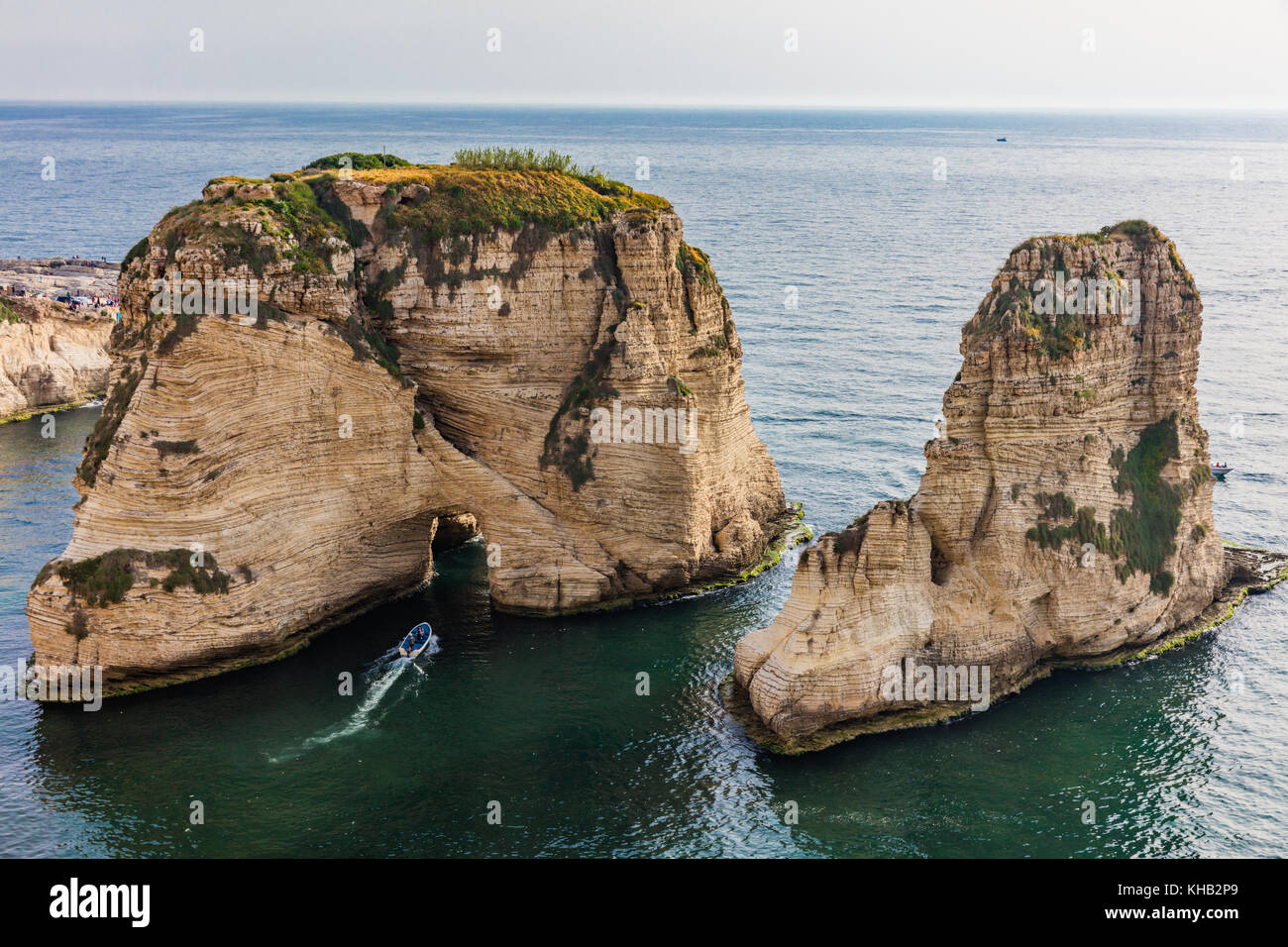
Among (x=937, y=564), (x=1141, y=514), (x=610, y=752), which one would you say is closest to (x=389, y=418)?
(x=610, y=752)

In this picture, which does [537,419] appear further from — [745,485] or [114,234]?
[114,234]

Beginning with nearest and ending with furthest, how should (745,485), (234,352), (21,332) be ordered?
(234,352) → (745,485) → (21,332)

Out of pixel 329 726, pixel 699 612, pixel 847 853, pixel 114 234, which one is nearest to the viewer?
pixel 847 853

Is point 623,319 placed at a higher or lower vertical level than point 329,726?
higher

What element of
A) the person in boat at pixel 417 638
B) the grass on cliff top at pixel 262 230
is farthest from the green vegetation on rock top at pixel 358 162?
the person in boat at pixel 417 638

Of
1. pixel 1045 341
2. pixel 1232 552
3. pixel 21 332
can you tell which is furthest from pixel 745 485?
pixel 21 332

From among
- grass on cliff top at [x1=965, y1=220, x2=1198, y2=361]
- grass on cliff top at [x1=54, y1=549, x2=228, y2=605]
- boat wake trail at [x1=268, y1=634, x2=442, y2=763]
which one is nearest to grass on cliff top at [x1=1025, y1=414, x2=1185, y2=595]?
grass on cliff top at [x1=965, y1=220, x2=1198, y2=361]

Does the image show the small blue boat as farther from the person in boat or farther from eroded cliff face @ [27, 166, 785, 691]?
eroded cliff face @ [27, 166, 785, 691]

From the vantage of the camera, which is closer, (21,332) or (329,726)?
(329,726)
